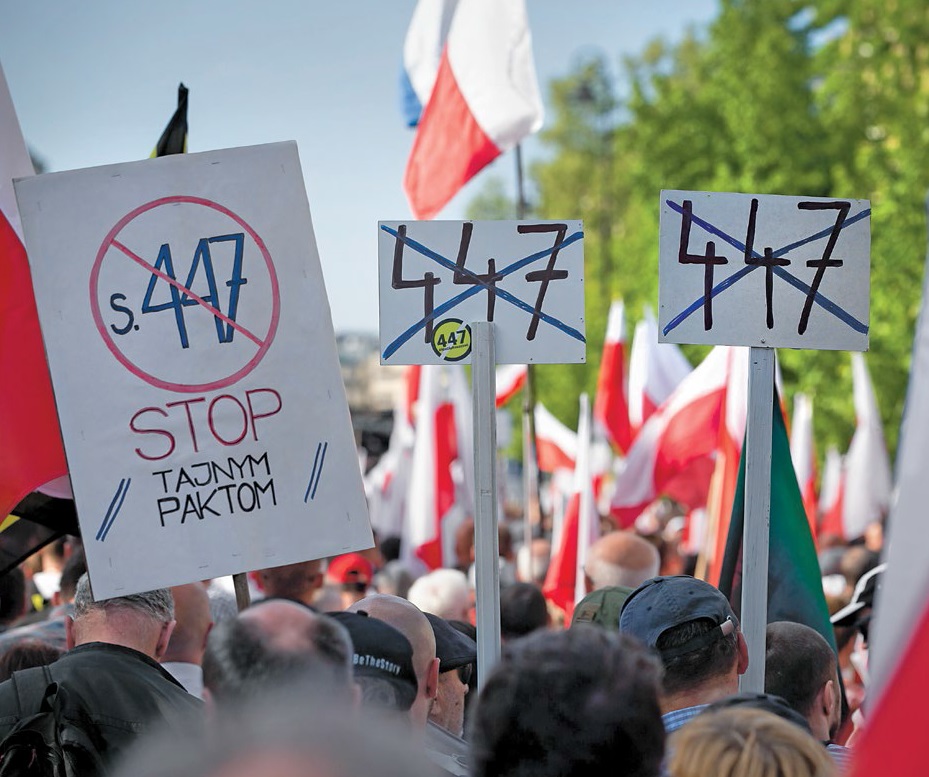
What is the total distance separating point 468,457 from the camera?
10000mm

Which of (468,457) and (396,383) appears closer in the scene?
(468,457)

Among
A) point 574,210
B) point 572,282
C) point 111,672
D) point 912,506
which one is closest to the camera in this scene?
point 912,506

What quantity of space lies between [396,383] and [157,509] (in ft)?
452

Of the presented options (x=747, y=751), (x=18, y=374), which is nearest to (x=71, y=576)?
(x=18, y=374)

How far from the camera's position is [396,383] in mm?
140875

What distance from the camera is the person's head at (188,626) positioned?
12.2 ft

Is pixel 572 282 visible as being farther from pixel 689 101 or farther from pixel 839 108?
pixel 689 101

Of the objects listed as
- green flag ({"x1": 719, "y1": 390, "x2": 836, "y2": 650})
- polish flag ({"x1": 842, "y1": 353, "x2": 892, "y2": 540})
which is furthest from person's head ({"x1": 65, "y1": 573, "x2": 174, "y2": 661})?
polish flag ({"x1": 842, "y1": 353, "x2": 892, "y2": 540})

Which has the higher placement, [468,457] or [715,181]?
[715,181]

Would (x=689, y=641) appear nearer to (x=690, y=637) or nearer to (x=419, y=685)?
(x=690, y=637)

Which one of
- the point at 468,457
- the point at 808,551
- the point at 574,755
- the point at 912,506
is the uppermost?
the point at 912,506

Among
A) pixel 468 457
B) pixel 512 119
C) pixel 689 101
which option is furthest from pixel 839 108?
pixel 512 119

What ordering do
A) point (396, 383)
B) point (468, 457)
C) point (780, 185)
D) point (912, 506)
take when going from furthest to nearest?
point (396, 383) → point (780, 185) → point (468, 457) → point (912, 506)

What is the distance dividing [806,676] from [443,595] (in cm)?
248
